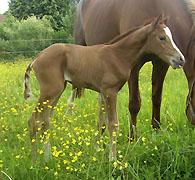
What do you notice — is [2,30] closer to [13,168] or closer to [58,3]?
[58,3]

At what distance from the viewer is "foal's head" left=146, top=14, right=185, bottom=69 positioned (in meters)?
2.02

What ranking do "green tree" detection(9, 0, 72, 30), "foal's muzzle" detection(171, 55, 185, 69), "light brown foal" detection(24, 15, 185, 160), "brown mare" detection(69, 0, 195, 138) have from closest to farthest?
"foal's muzzle" detection(171, 55, 185, 69)
"light brown foal" detection(24, 15, 185, 160)
"brown mare" detection(69, 0, 195, 138)
"green tree" detection(9, 0, 72, 30)

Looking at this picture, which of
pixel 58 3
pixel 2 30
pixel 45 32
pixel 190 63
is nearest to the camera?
pixel 190 63

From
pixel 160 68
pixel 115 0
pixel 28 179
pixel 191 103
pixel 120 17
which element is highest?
pixel 115 0

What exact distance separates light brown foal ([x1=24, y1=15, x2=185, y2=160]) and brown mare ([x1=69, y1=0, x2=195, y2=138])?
15.1 inches

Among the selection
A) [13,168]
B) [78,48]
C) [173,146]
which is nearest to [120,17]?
[78,48]

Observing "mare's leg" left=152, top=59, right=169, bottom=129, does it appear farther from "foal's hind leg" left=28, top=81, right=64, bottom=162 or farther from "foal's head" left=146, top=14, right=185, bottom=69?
"foal's hind leg" left=28, top=81, right=64, bottom=162

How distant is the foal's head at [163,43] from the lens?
2018 mm

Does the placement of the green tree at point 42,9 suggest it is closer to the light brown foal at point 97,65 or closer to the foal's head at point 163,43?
the light brown foal at point 97,65

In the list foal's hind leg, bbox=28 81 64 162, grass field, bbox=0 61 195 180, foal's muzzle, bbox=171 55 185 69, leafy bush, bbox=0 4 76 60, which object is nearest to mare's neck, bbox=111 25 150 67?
foal's muzzle, bbox=171 55 185 69

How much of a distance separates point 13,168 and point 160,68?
207 cm

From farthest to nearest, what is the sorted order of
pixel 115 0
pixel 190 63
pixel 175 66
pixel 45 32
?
1. pixel 45 32
2. pixel 115 0
3. pixel 190 63
4. pixel 175 66

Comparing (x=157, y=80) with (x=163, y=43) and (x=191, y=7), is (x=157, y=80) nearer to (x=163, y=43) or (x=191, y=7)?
(x=191, y=7)

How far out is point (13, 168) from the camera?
2.12 meters
